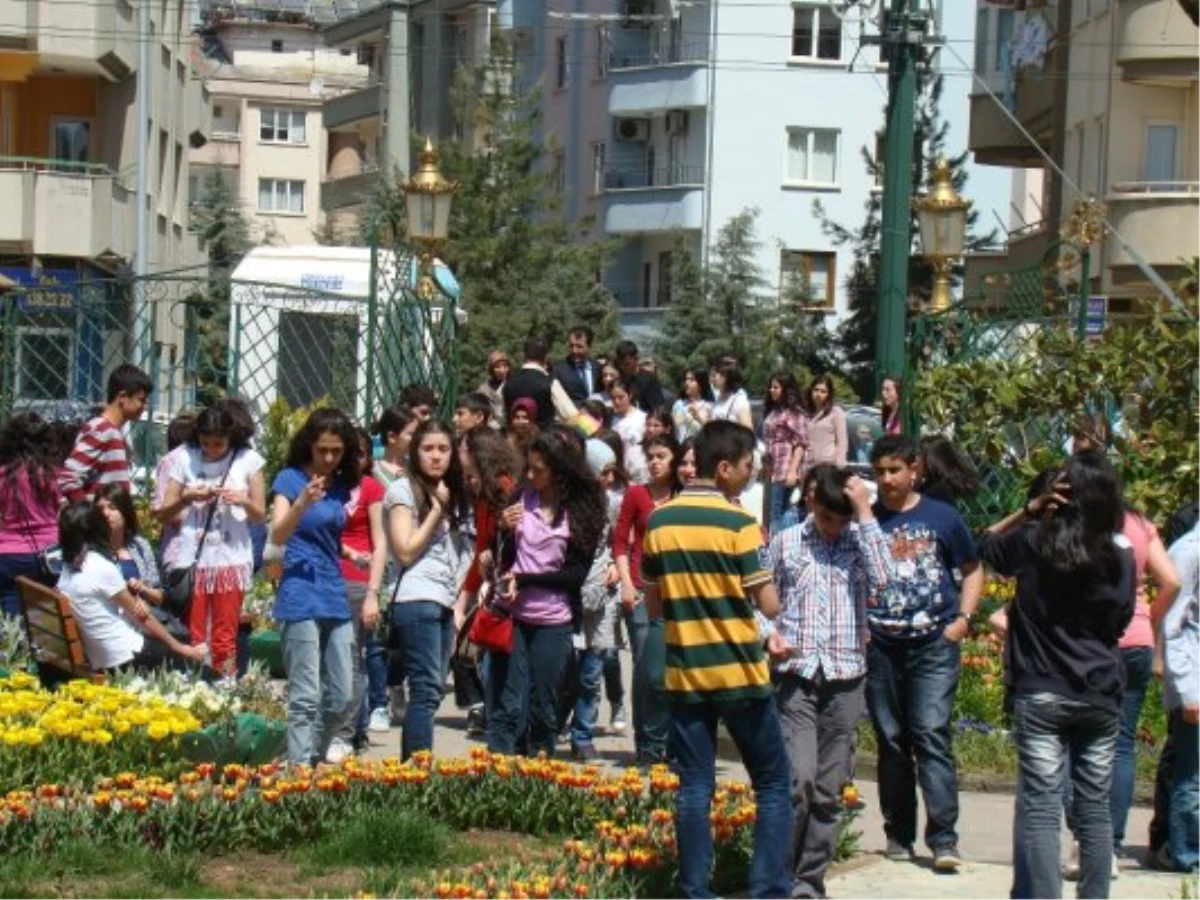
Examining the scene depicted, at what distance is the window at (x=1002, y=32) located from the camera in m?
56.2

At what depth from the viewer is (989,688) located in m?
14.8

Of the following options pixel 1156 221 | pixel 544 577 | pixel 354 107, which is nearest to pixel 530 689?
pixel 544 577

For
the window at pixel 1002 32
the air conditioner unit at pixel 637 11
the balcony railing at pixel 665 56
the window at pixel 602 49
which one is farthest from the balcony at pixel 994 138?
the window at pixel 602 49

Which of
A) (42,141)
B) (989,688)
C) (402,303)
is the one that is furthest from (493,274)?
(989,688)

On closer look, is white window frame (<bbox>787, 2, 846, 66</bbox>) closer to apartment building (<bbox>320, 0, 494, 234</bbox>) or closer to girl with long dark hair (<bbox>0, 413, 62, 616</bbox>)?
apartment building (<bbox>320, 0, 494, 234</bbox>)

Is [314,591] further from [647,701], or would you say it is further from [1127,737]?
[1127,737]

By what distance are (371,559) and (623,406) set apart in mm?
8420

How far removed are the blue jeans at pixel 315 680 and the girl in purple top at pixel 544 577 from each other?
799mm

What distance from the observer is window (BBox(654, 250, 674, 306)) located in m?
64.7

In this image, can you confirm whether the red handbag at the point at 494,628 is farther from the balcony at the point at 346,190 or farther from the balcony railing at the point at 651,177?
the balcony at the point at 346,190

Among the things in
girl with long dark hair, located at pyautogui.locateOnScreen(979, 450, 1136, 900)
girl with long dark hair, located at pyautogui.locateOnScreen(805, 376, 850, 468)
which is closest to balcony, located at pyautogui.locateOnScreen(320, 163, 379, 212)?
girl with long dark hair, located at pyautogui.locateOnScreen(805, 376, 850, 468)

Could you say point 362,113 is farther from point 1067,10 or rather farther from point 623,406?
point 623,406

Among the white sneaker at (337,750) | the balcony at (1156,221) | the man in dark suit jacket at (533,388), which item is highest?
the balcony at (1156,221)

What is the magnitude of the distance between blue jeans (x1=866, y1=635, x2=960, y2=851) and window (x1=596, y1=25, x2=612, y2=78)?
56.4m
